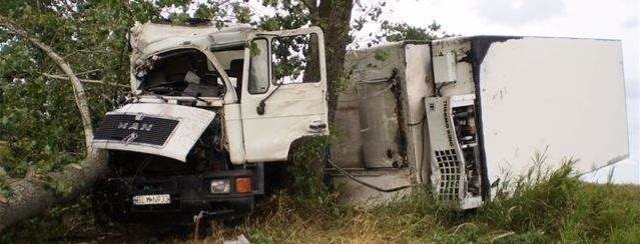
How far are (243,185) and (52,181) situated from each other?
5.50ft

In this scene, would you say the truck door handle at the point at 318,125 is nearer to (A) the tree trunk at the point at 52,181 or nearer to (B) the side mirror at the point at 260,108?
(B) the side mirror at the point at 260,108

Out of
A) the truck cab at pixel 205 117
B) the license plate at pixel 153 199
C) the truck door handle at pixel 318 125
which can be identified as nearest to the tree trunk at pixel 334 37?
the truck cab at pixel 205 117

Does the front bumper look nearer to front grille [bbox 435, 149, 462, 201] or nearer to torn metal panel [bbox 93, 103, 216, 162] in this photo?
torn metal panel [bbox 93, 103, 216, 162]

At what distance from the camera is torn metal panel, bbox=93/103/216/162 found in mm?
6246

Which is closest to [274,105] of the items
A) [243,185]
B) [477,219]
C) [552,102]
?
[243,185]

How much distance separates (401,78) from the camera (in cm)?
821

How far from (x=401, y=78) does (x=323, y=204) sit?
1.71m

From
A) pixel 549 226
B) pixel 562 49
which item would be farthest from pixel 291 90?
pixel 562 49

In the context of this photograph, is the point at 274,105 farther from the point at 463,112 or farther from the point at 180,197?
the point at 463,112

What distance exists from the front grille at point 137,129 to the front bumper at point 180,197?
0.57 meters

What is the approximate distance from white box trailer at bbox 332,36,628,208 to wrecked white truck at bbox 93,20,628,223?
16 mm

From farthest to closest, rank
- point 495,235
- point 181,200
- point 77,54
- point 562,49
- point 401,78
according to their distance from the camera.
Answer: point 562,49 < point 401,78 < point 77,54 < point 495,235 < point 181,200

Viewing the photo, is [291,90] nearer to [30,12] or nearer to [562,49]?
[30,12]

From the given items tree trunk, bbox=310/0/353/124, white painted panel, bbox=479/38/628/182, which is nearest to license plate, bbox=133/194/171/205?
tree trunk, bbox=310/0/353/124
